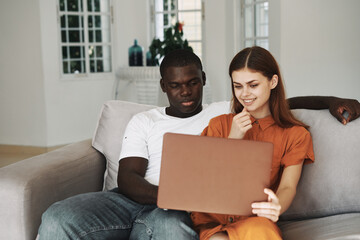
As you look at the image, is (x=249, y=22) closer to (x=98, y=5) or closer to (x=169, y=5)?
(x=169, y=5)

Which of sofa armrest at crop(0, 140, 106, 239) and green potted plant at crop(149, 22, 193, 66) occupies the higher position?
green potted plant at crop(149, 22, 193, 66)

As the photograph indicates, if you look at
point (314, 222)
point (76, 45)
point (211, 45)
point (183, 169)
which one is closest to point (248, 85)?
point (183, 169)

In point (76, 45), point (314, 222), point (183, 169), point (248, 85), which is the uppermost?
point (76, 45)

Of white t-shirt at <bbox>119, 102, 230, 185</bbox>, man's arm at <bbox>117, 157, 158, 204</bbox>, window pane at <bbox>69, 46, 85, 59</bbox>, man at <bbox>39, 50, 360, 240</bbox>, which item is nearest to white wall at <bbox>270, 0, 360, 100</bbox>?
man at <bbox>39, 50, 360, 240</bbox>

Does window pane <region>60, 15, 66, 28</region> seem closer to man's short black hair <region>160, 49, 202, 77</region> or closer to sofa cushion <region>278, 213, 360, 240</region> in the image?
man's short black hair <region>160, 49, 202, 77</region>

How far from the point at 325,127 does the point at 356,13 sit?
223cm

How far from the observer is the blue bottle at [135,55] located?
565 cm

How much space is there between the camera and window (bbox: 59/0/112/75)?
5.59m

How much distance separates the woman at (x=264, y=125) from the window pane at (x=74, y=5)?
4248 mm

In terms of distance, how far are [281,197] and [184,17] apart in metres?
4.65

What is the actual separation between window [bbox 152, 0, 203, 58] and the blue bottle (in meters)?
0.57

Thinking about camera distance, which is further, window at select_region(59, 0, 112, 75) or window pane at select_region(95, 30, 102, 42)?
window pane at select_region(95, 30, 102, 42)

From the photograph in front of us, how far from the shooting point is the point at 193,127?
77.1 inches

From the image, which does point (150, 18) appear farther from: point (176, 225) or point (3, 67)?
point (176, 225)
